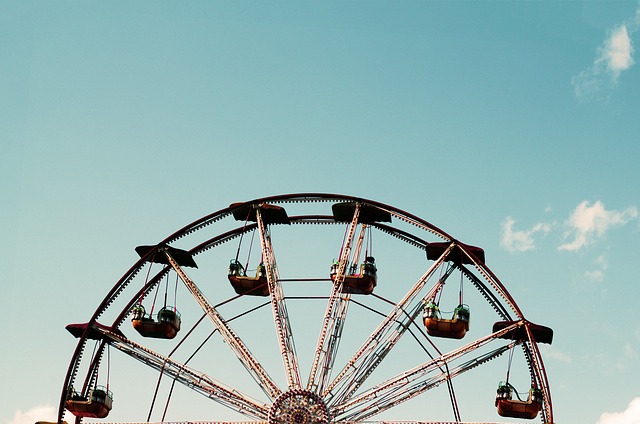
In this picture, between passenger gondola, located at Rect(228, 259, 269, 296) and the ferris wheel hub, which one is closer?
the ferris wheel hub

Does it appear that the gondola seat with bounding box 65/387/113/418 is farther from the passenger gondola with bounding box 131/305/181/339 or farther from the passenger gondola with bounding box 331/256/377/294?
the passenger gondola with bounding box 331/256/377/294

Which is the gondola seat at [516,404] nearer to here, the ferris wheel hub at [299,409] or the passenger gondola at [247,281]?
the ferris wheel hub at [299,409]

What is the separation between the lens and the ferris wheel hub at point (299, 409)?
26.1 meters

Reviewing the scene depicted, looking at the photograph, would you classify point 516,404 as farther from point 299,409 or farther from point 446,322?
point 299,409

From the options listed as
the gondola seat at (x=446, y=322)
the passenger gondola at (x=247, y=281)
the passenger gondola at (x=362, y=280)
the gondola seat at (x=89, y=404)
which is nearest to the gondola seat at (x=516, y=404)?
the gondola seat at (x=446, y=322)

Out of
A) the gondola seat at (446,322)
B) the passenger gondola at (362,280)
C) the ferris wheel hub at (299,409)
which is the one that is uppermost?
the passenger gondola at (362,280)

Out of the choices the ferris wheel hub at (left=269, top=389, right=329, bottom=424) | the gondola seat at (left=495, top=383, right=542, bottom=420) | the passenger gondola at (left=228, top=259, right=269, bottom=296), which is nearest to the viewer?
the ferris wheel hub at (left=269, top=389, right=329, bottom=424)

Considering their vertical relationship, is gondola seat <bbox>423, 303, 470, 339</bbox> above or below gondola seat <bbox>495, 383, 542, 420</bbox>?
above

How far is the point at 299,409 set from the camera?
2619 centimetres

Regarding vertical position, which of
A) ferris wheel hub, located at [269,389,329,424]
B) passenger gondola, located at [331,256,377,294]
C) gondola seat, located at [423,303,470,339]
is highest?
passenger gondola, located at [331,256,377,294]

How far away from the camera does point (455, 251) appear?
2959cm

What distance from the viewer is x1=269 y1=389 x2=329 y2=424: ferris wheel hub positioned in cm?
2609

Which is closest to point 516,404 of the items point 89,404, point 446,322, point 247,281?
point 446,322

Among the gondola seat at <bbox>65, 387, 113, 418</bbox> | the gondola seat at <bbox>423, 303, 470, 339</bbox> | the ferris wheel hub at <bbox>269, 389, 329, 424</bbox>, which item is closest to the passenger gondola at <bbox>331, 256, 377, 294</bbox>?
the gondola seat at <bbox>423, 303, 470, 339</bbox>
